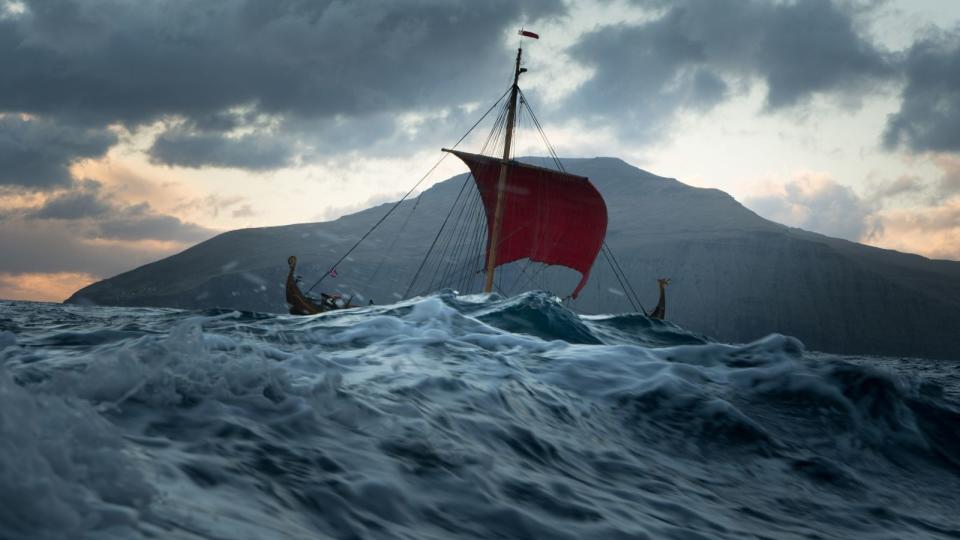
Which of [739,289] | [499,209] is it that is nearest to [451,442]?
[499,209]

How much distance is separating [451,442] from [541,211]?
4326 cm

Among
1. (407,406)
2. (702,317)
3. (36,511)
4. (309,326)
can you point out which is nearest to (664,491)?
(407,406)

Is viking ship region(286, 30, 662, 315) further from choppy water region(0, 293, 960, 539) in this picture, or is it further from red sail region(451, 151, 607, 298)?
choppy water region(0, 293, 960, 539)

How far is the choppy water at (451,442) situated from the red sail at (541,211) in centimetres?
3750

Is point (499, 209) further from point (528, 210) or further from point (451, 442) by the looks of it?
point (451, 442)

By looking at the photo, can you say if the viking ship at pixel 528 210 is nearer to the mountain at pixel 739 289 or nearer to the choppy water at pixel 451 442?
the choppy water at pixel 451 442

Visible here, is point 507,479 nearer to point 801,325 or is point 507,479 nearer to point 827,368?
point 827,368

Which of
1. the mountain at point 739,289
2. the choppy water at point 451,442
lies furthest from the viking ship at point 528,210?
the mountain at point 739,289

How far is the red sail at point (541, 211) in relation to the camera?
46.2 m

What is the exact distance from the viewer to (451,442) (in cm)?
445

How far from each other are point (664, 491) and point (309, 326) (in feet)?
25.1

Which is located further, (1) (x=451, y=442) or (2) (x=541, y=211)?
(2) (x=541, y=211)

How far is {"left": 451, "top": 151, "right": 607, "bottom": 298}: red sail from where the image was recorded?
152 ft

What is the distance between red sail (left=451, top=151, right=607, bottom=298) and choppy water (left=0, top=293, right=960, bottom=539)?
37498mm
